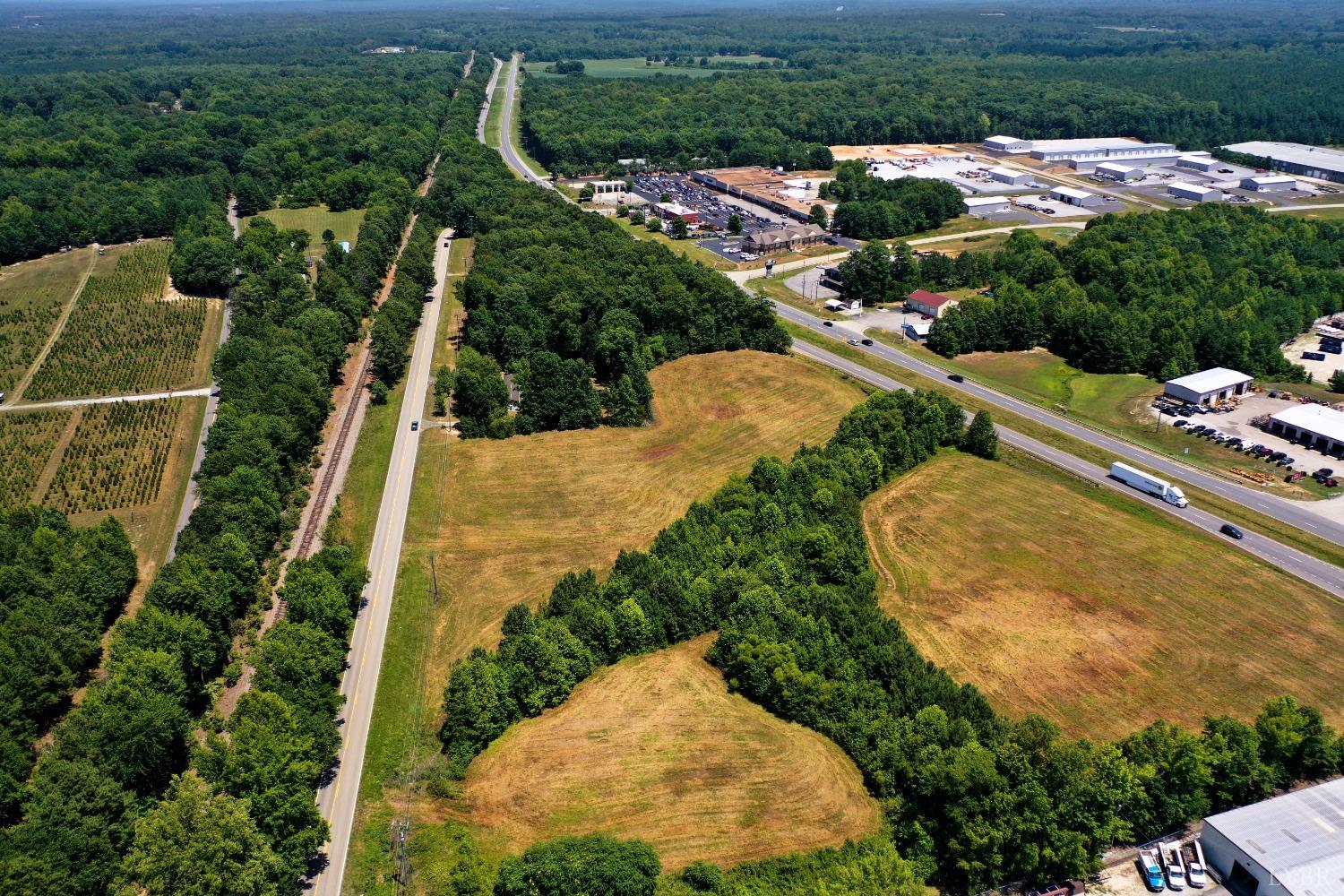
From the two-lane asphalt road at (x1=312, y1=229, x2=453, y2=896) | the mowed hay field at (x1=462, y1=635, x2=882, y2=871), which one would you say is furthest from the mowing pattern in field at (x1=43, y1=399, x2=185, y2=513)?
the mowed hay field at (x1=462, y1=635, x2=882, y2=871)

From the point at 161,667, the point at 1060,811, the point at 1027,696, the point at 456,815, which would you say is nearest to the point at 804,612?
the point at 1027,696

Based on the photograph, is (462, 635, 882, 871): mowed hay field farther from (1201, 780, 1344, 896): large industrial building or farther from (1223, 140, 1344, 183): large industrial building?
(1223, 140, 1344, 183): large industrial building

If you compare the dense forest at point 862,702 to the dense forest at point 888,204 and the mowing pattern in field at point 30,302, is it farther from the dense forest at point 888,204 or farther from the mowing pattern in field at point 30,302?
the dense forest at point 888,204

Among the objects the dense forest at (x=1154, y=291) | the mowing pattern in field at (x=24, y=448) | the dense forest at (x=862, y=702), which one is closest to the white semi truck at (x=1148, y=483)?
the dense forest at (x=862, y=702)

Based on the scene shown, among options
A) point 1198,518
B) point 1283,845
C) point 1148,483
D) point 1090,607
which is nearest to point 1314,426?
point 1148,483

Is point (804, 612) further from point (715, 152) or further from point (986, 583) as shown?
point (715, 152)
